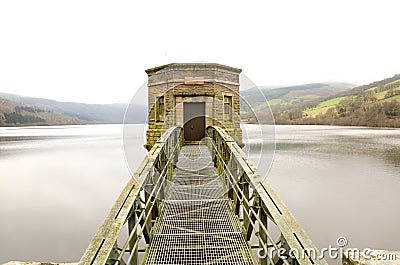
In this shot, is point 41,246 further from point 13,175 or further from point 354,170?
point 354,170

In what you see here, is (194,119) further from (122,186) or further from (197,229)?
(122,186)

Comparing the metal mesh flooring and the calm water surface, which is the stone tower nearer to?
the calm water surface

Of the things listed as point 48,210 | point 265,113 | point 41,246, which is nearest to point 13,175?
point 48,210

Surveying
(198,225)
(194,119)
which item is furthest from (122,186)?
(198,225)

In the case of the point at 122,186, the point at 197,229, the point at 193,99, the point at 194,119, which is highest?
the point at 193,99

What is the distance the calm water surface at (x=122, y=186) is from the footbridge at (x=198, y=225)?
1.23 m

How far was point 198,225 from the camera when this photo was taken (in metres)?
4.99

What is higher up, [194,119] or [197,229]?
[194,119]

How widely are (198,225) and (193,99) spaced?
1076 centimetres

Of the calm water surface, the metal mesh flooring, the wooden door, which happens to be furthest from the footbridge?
the wooden door

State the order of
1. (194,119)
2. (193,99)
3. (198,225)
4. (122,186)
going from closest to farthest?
1. (198,225)
2. (193,99)
3. (194,119)
4. (122,186)

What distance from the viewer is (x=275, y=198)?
3.38 meters

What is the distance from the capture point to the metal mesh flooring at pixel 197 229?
12.7ft

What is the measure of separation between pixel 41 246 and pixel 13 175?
17.8 metres
